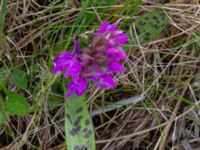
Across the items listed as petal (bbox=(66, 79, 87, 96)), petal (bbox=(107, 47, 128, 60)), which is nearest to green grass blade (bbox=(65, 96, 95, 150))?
petal (bbox=(66, 79, 87, 96))

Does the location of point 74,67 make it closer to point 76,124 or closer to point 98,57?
point 98,57

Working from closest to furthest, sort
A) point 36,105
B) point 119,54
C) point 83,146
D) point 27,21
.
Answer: point 119,54 → point 83,146 → point 36,105 → point 27,21

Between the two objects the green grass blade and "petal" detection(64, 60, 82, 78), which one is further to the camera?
the green grass blade

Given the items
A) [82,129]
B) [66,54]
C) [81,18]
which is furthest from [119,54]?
[81,18]

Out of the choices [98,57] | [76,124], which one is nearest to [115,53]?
[98,57]

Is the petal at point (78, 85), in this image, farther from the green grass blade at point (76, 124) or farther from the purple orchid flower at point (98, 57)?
the green grass blade at point (76, 124)

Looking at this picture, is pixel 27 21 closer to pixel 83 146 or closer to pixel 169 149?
pixel 83 146

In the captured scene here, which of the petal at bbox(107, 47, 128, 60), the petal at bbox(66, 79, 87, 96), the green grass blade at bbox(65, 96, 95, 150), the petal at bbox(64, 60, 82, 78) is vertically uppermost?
the petal at bbox(107, 47, 128, 60)

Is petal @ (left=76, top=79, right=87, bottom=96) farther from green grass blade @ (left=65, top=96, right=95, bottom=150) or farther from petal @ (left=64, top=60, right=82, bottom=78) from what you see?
green grass blade @ (left=65, top=96, right=95, bottom=150)
